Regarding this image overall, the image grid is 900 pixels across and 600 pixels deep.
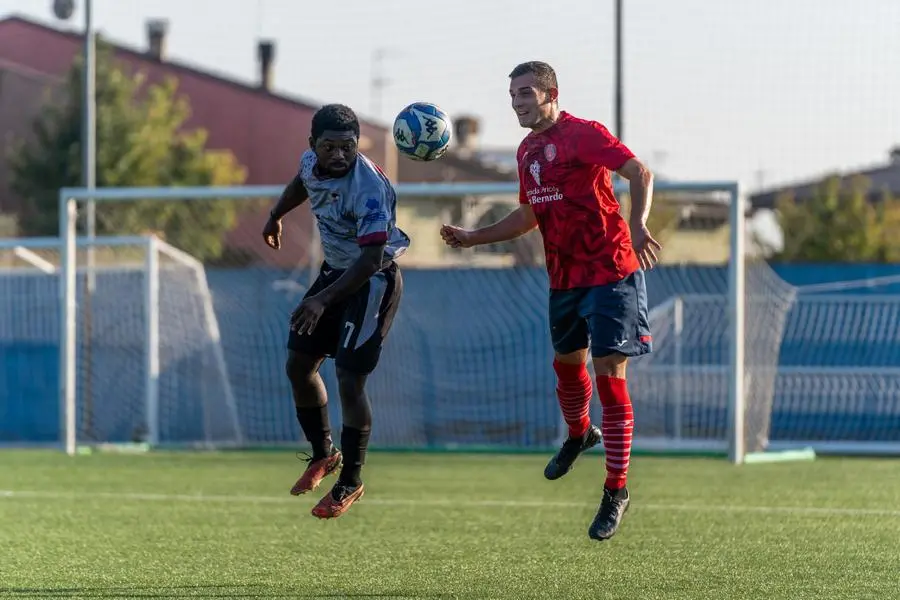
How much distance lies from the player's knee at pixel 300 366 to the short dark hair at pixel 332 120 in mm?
1178

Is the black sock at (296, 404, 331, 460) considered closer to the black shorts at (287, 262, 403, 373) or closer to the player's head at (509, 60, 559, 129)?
the black shorts at (287, 262, 403, 373)

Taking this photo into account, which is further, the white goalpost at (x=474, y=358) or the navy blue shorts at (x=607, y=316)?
the white goalpost at (x=474, y=358)

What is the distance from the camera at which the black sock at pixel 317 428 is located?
339 inches

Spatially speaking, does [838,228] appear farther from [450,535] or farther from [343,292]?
[343,292]

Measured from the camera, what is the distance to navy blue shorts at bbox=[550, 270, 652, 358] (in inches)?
327

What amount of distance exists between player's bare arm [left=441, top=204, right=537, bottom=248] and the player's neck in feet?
1.59

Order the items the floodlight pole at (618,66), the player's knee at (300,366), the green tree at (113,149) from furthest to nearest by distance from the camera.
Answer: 1. the green tree at (113,149)
2. the floodlight pole at (618,66)
3. the player's knee at (300,366)

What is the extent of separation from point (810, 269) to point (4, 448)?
1088 cm

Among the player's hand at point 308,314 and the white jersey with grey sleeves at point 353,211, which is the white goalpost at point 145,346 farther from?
the player's hand at point 308,314

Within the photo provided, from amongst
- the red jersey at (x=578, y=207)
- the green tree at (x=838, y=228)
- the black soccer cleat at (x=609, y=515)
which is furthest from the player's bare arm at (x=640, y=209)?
the green tree at (x=838, y=228)

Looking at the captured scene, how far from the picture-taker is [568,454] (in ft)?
28.9

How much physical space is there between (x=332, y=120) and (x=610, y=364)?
186 cm

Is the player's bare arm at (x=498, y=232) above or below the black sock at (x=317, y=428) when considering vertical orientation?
above

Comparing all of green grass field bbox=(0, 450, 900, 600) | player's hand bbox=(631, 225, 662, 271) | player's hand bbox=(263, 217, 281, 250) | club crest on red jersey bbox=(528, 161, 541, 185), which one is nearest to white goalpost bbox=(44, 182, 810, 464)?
green grass field bbox=(0, 450, 900, 600)
